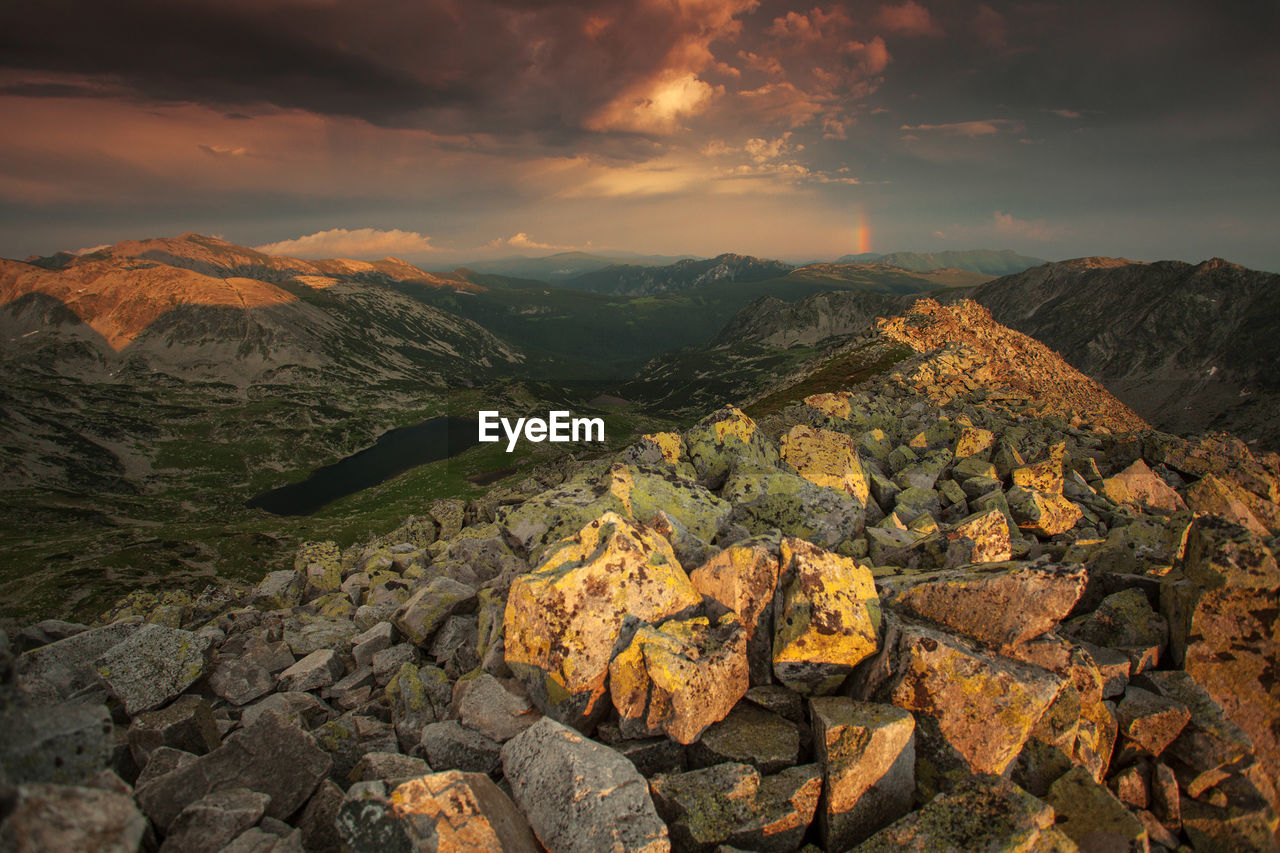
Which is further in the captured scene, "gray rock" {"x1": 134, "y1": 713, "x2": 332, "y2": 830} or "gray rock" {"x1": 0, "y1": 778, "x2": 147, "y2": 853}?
"gray rock" {"x1": 134, "y1": 713, "x2": 332, "y2": 830}

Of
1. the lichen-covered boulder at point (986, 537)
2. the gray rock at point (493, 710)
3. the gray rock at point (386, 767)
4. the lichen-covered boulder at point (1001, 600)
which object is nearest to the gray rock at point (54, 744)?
the gray rock at point (386, 767)

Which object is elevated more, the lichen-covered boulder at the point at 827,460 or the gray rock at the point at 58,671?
the lichen-covered boulder at the point at 827,460

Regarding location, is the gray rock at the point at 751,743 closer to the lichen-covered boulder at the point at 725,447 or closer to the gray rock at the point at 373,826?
the gray rock at the point at 373,826

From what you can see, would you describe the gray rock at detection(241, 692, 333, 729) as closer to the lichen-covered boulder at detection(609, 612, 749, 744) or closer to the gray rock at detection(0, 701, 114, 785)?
the gray rock at detection(0, 701, 114, 785)

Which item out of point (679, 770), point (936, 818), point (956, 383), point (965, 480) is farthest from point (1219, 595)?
point (956, 383)

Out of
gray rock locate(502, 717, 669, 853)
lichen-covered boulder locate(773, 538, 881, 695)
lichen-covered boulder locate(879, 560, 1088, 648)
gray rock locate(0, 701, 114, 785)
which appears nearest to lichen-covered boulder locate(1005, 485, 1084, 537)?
lichen-covered boulder locate(879, 560, 1088, 648)

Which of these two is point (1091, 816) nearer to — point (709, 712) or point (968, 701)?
point (968, 701)

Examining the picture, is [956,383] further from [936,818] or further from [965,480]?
[936,818]
